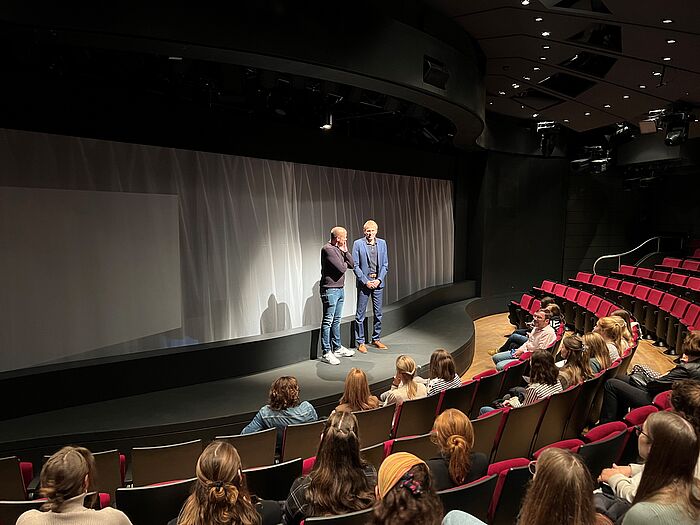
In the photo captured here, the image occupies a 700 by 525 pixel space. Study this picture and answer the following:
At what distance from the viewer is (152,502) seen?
2365 millimetres

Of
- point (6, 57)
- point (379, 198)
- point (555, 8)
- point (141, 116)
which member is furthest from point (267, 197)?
point (555, 8)

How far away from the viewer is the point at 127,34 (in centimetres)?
373

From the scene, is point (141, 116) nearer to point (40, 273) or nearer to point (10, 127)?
point (10, 127)

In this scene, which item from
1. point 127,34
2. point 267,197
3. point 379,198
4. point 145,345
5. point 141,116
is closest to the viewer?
point 127,34

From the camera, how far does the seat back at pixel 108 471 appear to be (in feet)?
9.72

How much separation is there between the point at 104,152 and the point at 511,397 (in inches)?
179

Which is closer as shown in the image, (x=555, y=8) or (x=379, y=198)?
(x=555, y=8)

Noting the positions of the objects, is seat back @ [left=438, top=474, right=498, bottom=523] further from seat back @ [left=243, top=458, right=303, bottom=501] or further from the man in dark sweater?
the man in dark sweater

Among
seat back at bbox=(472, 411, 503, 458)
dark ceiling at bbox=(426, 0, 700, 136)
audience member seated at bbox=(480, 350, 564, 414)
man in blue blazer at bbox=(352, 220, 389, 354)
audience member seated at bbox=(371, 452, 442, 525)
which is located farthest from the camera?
man in blue blazer at bbox=(352, 220, 389, 354)

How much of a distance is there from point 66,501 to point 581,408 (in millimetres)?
3323

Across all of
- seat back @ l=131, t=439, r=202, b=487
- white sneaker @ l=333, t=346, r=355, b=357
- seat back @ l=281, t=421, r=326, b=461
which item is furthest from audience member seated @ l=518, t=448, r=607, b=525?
white sneaker @ l=333, t=346, r=355, b=357

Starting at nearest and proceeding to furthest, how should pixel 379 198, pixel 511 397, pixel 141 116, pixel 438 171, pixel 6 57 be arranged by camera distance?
1. pixel 511 397
2. pixel 6 57
3. pixel 141 116
4. pixel 379 198
5. pixel 438 171

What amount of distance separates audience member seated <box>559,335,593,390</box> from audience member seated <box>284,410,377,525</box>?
2356 mm

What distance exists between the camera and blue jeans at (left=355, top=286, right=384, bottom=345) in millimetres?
6387
